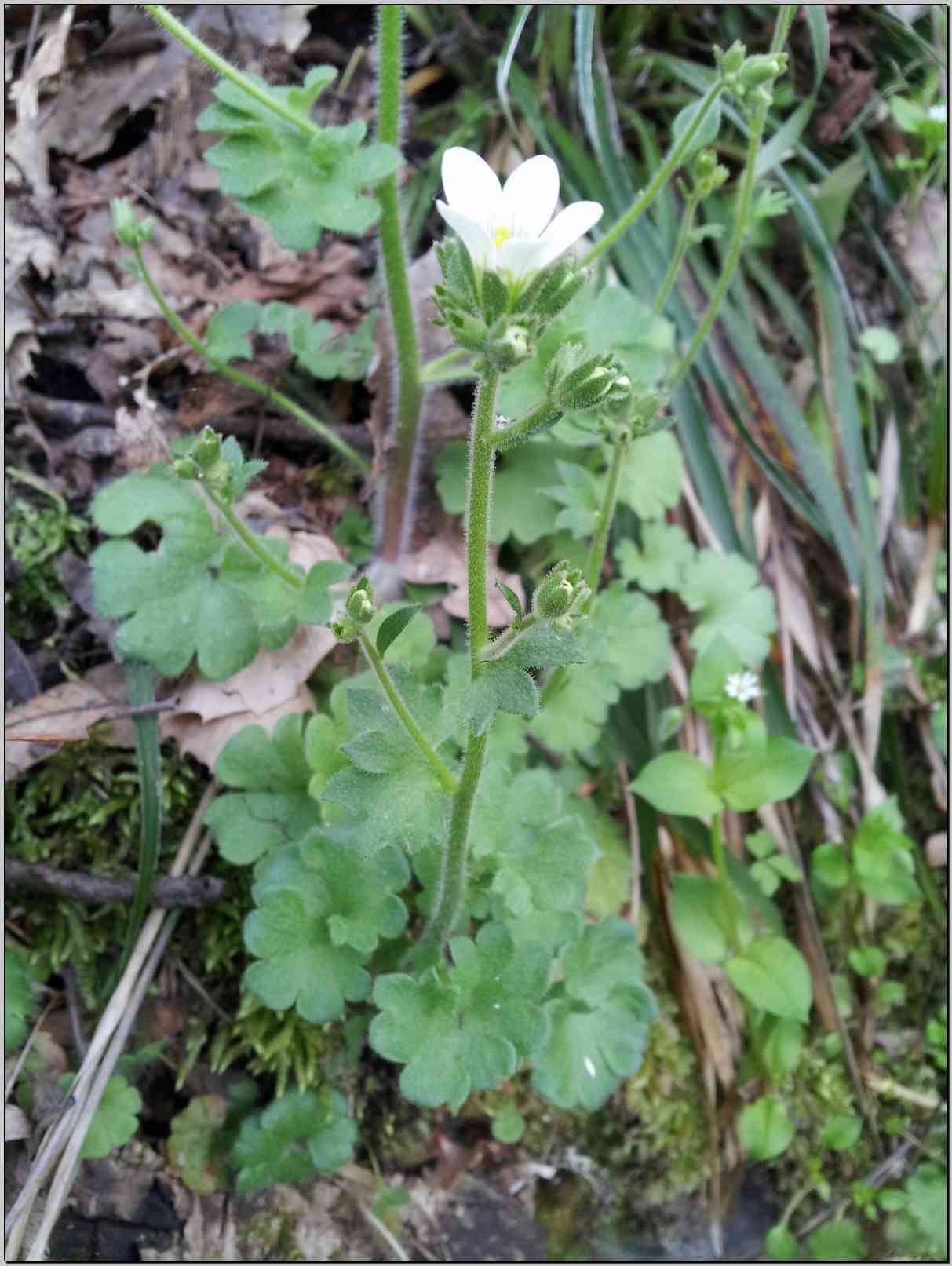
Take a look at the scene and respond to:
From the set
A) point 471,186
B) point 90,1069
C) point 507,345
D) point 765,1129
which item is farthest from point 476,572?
point 765,1129

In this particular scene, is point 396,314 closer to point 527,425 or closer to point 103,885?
point 527,425

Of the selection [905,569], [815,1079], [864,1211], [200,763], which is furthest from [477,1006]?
[905,569]

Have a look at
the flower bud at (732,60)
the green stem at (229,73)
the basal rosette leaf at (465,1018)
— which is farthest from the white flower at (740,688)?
the green stem at (229,73)

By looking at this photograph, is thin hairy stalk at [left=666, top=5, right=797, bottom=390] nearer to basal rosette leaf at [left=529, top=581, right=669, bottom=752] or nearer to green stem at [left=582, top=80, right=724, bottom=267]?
green stem at [left=582, top=80, right=724, bottom=267]

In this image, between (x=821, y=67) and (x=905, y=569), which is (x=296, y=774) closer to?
(x=905, y=569)

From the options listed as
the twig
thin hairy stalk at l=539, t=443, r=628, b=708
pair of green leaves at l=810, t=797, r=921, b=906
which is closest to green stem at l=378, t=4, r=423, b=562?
thin hairy stalk at l=539, t=443, r=628, b=708

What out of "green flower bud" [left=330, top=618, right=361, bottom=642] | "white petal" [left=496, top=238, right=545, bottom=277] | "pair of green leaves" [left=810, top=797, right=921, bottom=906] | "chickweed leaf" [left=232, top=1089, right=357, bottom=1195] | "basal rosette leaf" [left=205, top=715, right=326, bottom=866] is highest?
"white petal" [left=496, top=238, right=545, bottom=277]
